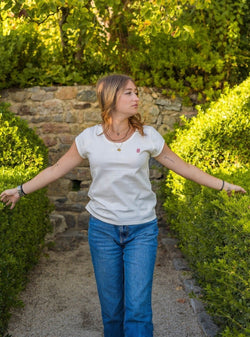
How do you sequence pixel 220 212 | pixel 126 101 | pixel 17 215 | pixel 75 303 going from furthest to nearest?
pixel 75 303
pixel 17 215
pixel 220 212
pixel 126 101

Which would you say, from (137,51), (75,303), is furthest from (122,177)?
(137,51)

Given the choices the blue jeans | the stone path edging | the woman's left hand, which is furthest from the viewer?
the stone path edging

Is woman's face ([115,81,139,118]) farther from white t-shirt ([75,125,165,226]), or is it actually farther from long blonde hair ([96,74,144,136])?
white t-shirt ([75,125,165,226])

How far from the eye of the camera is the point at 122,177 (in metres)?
2.58

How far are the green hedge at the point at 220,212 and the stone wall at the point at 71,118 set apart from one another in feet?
1.36

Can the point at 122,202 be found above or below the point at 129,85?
below

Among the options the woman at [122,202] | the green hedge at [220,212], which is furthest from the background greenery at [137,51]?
the woman at [122,202]

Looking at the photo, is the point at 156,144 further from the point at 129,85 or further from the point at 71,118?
the point at 71,118

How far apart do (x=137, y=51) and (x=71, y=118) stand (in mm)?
1322

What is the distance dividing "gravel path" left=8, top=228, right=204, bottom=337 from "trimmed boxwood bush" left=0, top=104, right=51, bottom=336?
7.7 inches

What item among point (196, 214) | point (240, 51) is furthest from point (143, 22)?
point (196, 214)

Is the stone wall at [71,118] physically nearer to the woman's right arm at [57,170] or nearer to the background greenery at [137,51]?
the background greenery at [137,51]

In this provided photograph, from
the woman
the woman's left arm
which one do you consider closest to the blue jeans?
the woman

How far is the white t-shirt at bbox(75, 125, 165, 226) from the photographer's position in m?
2.58
